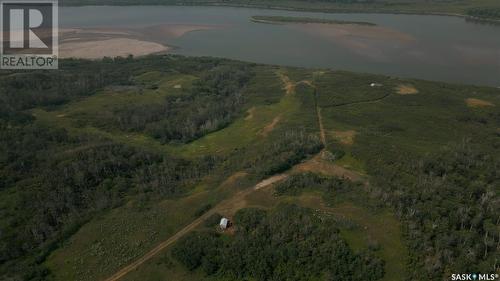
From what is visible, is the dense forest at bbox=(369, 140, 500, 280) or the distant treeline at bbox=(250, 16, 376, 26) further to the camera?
the distant treeline at bbox=(250, 16, 376, 26)

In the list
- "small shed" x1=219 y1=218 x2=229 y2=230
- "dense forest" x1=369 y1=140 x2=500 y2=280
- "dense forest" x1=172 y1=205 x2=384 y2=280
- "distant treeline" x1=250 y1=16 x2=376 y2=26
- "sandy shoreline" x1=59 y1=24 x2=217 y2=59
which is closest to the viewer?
"dense forest" x1=369 y1=140 x2=500 y2=280

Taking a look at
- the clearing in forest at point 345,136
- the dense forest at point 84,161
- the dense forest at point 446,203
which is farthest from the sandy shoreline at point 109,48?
the dense forest at point 446,203

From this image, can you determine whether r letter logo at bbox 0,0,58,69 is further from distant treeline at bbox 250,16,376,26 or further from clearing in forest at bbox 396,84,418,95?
clearing in forest at bbox 396,84,418,95

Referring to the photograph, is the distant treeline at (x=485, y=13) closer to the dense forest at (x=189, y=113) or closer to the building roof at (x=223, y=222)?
the dense forest at (x=189, y=113)

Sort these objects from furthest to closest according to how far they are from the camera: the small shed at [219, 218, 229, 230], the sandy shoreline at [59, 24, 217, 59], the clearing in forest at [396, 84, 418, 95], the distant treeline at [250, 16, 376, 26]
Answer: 1. the distant treeline at [250, 16, 376, 26]
2. the sandy shoreline at [59, 24, 217, 59]
3. the clearing in forest at [396, 84, 418, 95]
4. the small shed at [219, 218, 229, 230]

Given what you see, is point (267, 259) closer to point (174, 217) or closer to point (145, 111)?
point (174, 217)

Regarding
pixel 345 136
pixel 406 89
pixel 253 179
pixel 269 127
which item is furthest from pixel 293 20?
pixel 253 179

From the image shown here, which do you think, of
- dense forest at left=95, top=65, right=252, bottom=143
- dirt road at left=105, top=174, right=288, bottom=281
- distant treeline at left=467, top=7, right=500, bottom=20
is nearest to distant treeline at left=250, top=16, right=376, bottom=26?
distant treeline at left=467, top=7, right=500, bottom=20
